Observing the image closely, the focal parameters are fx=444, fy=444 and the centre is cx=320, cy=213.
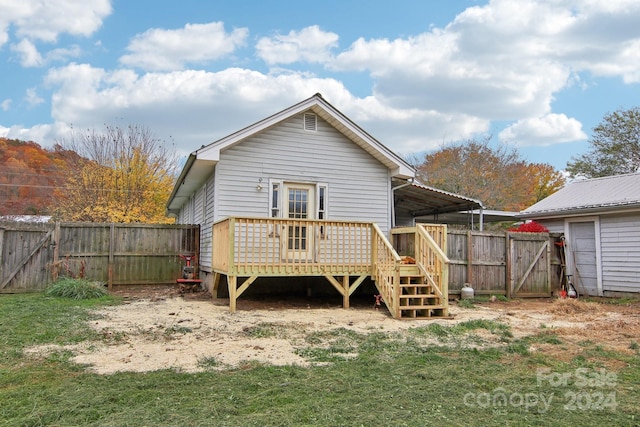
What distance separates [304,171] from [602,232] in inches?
320

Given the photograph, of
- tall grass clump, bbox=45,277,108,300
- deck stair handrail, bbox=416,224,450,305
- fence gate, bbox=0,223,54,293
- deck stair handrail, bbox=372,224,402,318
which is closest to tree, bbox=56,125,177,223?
fence gate, bbox=0,223,54,293

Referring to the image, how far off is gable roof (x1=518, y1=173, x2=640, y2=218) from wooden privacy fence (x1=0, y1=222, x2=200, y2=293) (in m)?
10.4

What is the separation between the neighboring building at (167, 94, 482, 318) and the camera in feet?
33.5

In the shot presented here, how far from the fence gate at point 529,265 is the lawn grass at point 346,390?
6.27m

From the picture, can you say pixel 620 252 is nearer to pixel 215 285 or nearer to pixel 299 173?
pixel 299 173

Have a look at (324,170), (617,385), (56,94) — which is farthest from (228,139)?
(56,94)

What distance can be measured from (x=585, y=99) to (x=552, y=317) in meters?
11.3

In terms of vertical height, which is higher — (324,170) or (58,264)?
(324,170)

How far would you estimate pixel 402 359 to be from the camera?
4.94m

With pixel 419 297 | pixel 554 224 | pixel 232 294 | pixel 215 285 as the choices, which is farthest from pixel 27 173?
pixel 554 224

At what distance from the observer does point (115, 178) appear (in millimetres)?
20531

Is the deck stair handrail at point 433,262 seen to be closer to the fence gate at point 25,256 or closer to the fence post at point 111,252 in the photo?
the fence post at point 111,252

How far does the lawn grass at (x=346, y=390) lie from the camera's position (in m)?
3.19

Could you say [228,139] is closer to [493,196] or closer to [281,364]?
[281,364]
